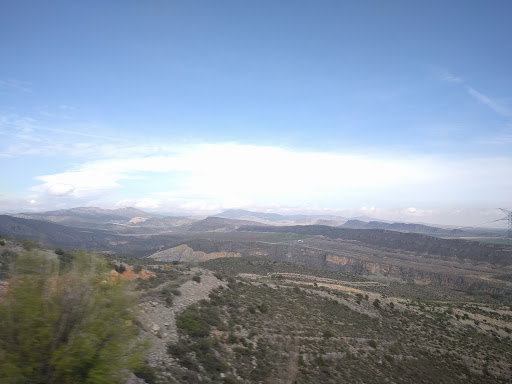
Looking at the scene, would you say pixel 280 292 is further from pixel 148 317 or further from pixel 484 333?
pixel 484 333

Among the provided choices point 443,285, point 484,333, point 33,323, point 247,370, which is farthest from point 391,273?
point 33,323

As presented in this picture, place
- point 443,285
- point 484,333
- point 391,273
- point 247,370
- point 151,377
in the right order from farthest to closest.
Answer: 1. point 391,273
2. point 443,285
3. point 484,333
4. point 247,370
5. point 151,377

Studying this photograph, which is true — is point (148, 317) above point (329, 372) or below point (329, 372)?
above

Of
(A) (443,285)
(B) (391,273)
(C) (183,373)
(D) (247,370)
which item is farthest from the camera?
(B) (391,273)

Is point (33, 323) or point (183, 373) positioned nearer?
point (33, 323)

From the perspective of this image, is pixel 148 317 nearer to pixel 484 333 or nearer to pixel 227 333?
pixel 227 333

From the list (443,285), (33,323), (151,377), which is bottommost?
(443,285)

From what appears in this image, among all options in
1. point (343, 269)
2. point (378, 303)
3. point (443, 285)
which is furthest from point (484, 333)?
point (343, 269)
